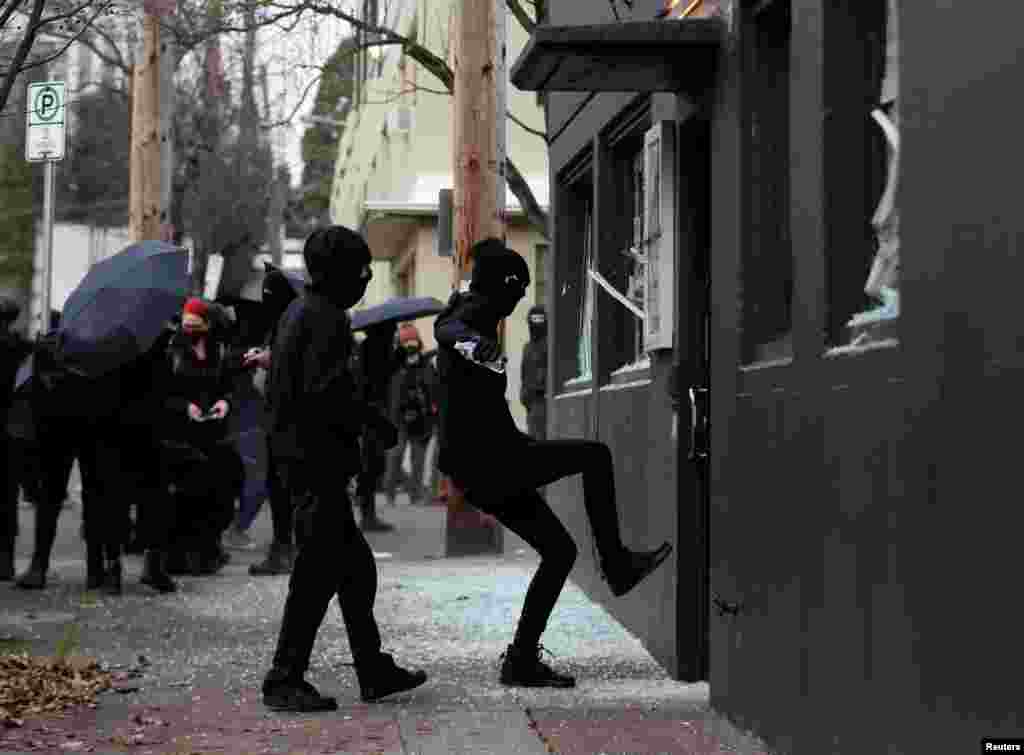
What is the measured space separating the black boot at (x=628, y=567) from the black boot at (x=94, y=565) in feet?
17.5

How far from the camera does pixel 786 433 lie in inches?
268

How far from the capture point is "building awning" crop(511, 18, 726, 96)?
→ 26.2 ft

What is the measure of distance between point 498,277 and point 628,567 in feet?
4.45

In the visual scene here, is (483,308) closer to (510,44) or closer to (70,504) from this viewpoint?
(70,504)

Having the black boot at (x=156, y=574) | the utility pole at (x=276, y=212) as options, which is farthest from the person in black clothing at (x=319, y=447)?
the utility pole at (x=276, y=212)

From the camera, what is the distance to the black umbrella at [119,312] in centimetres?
1203

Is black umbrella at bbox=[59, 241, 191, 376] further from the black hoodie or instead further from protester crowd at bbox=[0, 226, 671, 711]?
the black hoodie

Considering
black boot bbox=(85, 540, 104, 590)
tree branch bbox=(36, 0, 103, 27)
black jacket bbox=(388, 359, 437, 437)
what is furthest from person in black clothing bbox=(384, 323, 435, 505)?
tree branch bbox=(36, 0, 103, 27)

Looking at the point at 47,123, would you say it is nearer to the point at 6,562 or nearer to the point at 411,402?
the point at 6,562

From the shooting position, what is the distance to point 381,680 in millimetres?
8266

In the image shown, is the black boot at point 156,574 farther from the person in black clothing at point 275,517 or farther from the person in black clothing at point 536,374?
the person in black clothing at point 536,374

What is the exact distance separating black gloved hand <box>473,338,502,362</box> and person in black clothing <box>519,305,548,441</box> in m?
12.3

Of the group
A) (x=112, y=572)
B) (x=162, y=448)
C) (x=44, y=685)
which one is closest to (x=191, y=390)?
(x=162, y=448)

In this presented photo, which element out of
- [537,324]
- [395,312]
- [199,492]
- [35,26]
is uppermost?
[35,26]
